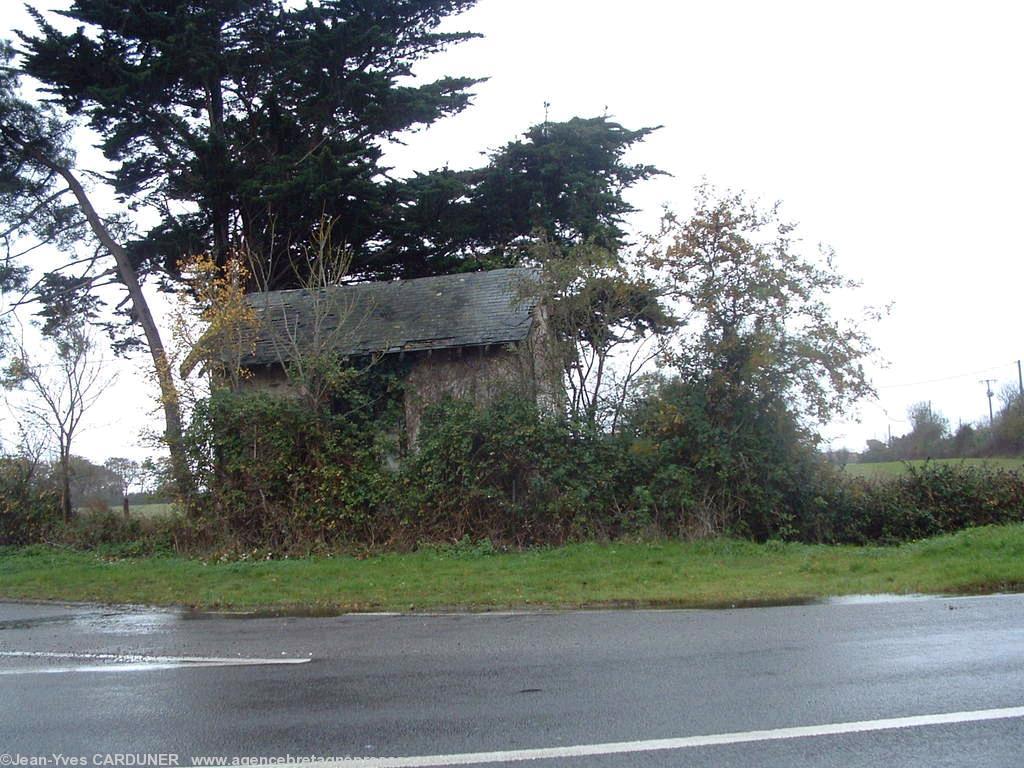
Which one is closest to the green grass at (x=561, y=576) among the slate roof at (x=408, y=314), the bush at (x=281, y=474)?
the bush at (x=281, y=474)

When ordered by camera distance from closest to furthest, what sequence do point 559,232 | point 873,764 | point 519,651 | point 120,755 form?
point 873,764 → point 120,755 → point 519,651 → point 559,232

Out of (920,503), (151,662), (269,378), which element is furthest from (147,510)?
(920,503)

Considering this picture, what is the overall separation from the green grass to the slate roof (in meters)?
6.21

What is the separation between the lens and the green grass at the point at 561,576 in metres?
12.6

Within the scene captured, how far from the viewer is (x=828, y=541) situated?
19656 mm

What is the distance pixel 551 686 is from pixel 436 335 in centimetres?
1616

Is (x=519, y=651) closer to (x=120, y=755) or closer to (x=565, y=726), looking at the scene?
(x=565, y=726)

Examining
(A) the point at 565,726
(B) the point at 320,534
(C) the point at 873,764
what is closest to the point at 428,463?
(B) the point at 320,534

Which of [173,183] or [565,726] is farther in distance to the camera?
[173,183]

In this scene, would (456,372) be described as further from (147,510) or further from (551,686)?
(551,686)

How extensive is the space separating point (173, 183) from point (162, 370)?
940 cm

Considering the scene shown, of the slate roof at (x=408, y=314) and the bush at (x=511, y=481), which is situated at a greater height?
the slate roof at (x=408, y=314)

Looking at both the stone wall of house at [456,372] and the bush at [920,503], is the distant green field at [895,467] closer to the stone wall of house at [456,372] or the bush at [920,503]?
the bush at [920,503]

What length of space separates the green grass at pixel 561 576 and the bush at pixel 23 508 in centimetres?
383
